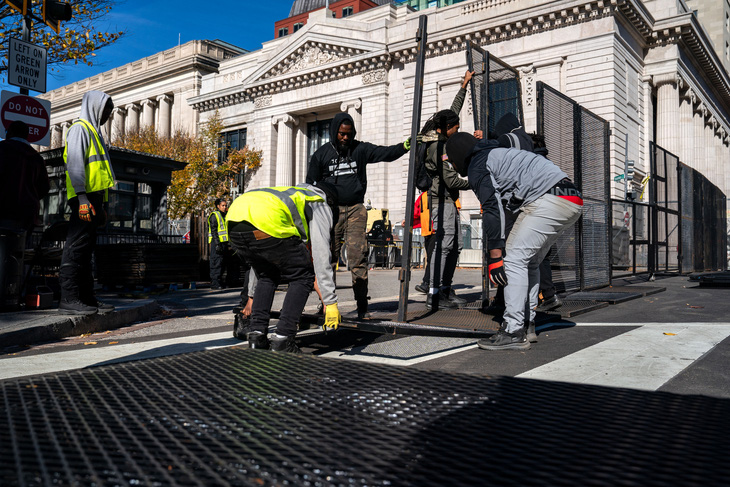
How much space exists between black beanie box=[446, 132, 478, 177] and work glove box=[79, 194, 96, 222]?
11.8 ft

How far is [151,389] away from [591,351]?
2970 mm

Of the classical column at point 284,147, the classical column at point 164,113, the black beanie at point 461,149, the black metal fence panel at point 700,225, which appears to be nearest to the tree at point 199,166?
the classical column at point 284,147

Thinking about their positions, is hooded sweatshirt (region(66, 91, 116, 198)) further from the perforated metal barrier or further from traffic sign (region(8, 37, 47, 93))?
the perforated metal barrier

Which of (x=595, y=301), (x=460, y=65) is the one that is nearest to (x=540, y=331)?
(x=595, y=301)

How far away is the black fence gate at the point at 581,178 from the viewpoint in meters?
7.42

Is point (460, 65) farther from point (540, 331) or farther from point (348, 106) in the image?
point (540, 331)

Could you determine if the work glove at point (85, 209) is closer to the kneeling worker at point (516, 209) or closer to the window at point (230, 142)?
the kneeling worker at point (516, 209)

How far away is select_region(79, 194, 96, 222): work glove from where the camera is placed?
5.32m

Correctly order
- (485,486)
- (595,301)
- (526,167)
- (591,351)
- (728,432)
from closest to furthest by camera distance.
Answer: (485,486), (728,432), (591,351), (526,167), (595,301)

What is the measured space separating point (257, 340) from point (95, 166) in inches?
120

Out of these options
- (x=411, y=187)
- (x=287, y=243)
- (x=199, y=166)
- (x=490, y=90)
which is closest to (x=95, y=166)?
(x=287, y=243)

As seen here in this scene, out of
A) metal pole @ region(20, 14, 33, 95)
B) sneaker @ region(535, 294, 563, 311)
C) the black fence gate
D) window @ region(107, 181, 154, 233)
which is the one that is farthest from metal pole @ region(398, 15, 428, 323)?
window @ region(107, 181, 154, 233)

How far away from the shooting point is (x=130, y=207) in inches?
536

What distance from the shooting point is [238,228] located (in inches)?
153
